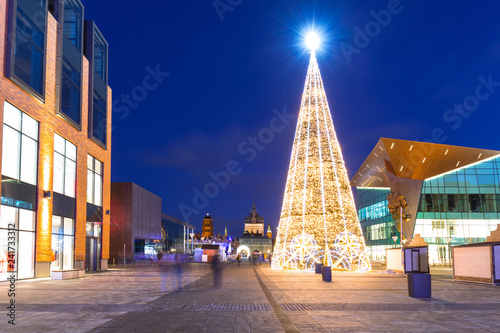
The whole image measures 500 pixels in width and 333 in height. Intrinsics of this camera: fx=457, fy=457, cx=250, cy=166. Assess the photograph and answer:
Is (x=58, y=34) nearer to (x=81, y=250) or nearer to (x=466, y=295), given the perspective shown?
(x=81, y=250)

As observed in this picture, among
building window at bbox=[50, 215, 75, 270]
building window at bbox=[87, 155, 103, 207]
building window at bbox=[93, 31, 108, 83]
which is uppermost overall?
building window at bbox=[93, 31, 108, 83]

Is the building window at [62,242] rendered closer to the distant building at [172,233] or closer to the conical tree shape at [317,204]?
the conical tree shape at [317,204]

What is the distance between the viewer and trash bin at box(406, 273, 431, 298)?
1461 cm

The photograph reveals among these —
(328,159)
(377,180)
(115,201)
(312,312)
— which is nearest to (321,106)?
(328,159)

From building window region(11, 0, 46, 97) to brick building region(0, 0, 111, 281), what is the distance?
0.05 meters

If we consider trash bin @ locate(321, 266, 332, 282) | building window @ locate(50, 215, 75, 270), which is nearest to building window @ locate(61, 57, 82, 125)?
building window @ locate(50, 215, 75, 270)

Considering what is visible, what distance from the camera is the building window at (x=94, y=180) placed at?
33844 mm

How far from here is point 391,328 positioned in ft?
28.9

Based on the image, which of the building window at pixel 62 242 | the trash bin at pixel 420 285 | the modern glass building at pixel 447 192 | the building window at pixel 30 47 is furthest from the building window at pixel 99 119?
the modern glass building at pixel 447 192

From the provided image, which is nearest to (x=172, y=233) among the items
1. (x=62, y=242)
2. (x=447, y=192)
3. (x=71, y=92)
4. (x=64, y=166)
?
(x=447, y=192)

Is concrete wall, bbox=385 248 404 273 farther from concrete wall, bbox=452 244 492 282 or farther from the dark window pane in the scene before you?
the dark window pane

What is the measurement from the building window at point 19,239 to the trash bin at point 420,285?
16.6m

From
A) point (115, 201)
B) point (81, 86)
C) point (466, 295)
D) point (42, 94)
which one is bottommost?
point (466, 295)

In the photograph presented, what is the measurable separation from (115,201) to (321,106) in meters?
36.3
